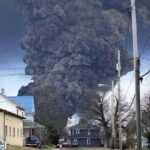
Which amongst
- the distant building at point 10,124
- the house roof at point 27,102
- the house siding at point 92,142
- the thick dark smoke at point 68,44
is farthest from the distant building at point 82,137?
the distant building at point 10,124

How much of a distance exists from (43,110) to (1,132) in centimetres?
5354

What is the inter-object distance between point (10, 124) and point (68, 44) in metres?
75.9

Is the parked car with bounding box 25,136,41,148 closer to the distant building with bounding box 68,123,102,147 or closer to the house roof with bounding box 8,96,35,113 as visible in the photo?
the house roof with bounding box 8,96,35,113

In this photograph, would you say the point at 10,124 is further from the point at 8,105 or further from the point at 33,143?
the point at 8,105

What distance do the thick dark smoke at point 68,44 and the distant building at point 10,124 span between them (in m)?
34.8

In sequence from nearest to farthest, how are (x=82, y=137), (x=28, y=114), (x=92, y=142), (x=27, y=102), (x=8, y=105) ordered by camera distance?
1. (x=8, y=105)
2. (x=28, y=114)
3. (x=27, y=102)
4. (x=92, y=142)
5. (x=82, y=137)

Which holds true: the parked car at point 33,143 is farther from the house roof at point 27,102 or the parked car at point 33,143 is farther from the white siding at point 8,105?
the house roof at point 27,102

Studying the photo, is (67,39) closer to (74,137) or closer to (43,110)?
(43,110)

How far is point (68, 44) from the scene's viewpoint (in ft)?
478

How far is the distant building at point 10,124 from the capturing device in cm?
6606

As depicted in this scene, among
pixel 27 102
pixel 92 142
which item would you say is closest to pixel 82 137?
pixel 92 142

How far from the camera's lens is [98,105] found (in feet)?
357

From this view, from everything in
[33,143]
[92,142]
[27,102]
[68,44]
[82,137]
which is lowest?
[92,142]

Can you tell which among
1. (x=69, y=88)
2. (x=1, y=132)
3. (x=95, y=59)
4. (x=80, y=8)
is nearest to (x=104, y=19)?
(x=95, y=59)
